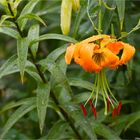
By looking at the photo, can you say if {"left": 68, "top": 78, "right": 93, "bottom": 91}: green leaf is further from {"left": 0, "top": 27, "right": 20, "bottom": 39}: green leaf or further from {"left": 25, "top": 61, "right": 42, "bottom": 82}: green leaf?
{"left": 0, "top": 27, "right": 20, "bottom": 39}: green leaf

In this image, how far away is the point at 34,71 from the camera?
5.32 feet

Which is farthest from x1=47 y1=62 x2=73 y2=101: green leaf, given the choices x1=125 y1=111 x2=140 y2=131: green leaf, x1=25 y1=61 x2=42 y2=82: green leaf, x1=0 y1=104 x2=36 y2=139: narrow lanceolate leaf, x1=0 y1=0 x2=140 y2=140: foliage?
x1=125 y1=111 x2=140 y2=131: green leaf

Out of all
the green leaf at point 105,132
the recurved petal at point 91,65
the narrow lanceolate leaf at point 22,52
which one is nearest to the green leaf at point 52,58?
the narrow lanceolate leaf at point 22,52

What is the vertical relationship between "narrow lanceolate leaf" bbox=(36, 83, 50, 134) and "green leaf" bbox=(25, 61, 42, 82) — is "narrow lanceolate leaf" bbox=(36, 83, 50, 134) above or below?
below

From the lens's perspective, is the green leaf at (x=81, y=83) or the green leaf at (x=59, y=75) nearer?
the green leaf at (x=59, y=75)

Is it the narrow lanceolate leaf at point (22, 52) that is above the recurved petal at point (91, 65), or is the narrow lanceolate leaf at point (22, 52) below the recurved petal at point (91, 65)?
above

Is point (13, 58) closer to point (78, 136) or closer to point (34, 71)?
point (34, 71)

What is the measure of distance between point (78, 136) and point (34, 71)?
328 millimetres

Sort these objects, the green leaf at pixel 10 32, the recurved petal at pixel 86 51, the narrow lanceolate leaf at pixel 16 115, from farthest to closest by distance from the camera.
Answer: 1. the narrow lanceolate leaf at pixel 16 115
2. the green leaf at pixel 10 32
3. the recurved petal at pixel 86 51

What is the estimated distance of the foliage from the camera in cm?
147

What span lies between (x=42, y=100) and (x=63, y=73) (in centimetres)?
10

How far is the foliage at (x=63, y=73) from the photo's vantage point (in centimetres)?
147

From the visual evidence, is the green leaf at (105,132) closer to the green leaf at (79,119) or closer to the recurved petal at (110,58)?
the green leaf at (79,119)

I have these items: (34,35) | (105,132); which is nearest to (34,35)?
(34,35)
